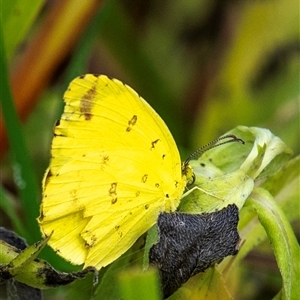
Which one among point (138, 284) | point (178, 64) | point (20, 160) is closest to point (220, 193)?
point (138, 284)

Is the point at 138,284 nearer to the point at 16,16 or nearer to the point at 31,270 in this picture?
the point at 31,270

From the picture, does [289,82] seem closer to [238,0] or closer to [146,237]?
[238,0]

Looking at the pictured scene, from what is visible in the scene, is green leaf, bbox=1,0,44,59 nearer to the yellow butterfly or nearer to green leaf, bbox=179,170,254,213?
the yellow butterfly

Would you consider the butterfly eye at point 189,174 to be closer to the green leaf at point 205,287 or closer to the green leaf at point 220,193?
the green leaf at point 220,193

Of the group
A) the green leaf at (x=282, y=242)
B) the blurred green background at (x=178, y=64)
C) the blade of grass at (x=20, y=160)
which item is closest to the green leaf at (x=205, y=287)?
the green leaf at (x=282, y=242)

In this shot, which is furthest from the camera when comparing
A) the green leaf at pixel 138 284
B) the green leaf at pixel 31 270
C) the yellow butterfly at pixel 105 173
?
the yellow butterfly at pixel 105 173
